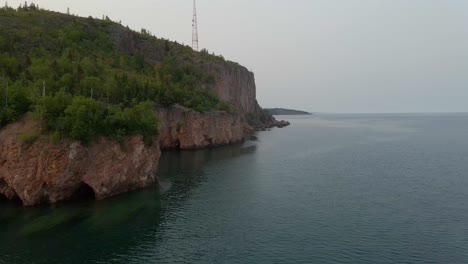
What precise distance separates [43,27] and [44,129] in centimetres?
6240

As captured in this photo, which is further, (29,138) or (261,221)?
(29,138)

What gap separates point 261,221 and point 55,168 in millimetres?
23805

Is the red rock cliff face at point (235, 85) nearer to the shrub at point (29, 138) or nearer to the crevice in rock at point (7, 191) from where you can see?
the shrub at point (29, 138)

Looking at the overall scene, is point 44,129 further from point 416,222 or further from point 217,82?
point 217,82

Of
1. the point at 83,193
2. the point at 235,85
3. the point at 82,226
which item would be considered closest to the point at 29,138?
the point at 83,193

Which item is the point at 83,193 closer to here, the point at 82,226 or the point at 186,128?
the point at 82,226

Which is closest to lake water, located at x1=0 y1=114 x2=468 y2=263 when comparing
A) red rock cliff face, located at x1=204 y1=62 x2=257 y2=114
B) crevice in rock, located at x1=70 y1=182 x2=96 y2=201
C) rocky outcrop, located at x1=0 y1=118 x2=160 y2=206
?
rocky outcrop, located at x1=0 y1=118 x2=160 y2=206

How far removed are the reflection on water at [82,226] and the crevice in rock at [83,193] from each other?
1844 millimetres

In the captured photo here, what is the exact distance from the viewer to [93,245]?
3161 centimetres

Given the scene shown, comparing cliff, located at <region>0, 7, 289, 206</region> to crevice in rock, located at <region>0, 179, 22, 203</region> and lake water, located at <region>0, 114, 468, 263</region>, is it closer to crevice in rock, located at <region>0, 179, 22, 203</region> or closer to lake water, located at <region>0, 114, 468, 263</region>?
crevice in rock, located at <region>0, 179, 22, 203</region>

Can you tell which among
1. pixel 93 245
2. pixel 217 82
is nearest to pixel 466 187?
pixel 93 245

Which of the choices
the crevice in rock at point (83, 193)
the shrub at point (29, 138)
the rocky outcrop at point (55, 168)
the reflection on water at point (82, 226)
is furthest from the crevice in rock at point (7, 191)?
the crevice in rock at point (83, 193)

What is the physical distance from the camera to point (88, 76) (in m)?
64.1

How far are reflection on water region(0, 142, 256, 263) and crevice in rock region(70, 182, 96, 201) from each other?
1.84 m
